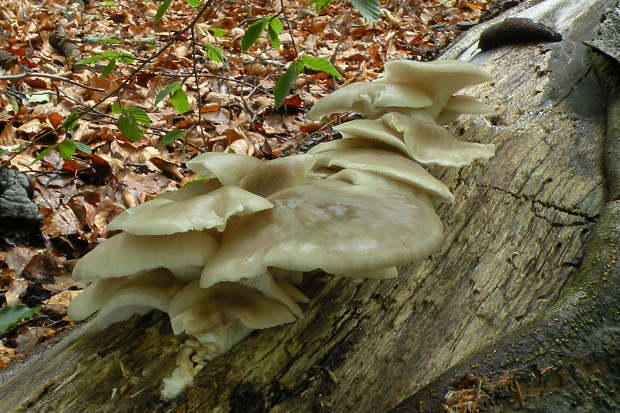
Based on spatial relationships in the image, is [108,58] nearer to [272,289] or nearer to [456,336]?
[272,289]

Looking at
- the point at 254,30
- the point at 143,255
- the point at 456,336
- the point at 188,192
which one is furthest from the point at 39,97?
the point at 456,336

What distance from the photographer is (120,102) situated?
16.4ft

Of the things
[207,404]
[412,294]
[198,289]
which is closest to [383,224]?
[412,294]

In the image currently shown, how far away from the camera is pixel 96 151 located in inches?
190

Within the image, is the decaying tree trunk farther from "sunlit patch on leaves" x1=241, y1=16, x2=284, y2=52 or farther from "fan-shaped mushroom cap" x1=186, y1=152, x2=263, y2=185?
"sunlit patch on leaves" x1=241, y1=16, x2=284, y2=52

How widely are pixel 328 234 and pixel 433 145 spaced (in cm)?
103

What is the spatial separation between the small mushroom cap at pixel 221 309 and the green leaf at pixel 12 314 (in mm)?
1934

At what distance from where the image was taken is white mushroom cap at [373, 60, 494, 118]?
2406 millimetres

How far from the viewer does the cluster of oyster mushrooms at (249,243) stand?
4.87 feet

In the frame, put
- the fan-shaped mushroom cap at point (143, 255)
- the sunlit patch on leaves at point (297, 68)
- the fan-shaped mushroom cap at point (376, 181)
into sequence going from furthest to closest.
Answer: the sunlit patch on leaves at point (297, 68), the fan-shaped mushroom cap at point (376, 181), the fan-shaped mushroom cap at point (143, 255)

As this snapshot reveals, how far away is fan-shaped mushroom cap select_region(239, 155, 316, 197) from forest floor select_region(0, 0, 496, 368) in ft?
2.57

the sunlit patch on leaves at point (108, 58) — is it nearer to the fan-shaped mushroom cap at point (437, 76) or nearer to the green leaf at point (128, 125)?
the green leaf at point (128, 125)

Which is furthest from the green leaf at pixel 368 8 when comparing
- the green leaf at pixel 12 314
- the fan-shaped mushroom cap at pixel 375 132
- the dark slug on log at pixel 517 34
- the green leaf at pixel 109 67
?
the green leaf at pixel 12 314

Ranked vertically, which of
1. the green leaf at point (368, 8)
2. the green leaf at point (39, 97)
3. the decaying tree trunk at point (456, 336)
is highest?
the green leaf at point (368, 8)
